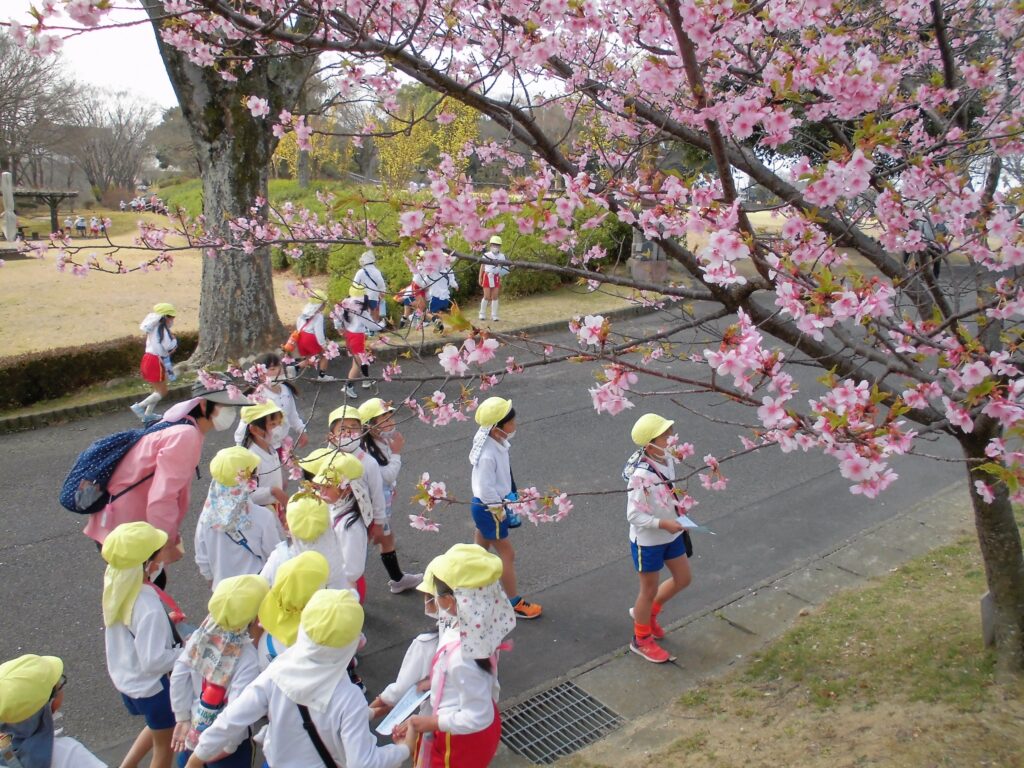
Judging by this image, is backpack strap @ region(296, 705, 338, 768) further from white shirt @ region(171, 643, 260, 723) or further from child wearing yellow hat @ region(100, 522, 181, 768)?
child wearing yellow hat @ region(100, 522, 181, 768)

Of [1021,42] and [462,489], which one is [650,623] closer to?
[462,489]

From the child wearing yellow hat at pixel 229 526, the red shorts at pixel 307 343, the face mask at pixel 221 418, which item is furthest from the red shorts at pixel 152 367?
the child wearing yellow hat at pixel 229 526

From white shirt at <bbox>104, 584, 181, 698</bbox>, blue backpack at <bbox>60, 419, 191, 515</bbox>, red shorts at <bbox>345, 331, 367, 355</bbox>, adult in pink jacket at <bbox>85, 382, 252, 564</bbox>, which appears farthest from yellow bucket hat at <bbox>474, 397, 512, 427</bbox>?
red shorts at <bbox>345, 331, 367, 355</bbox>

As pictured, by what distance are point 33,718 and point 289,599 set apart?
0.94m

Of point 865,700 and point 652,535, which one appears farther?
point 652,535

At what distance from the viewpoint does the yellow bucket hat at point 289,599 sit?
3.12 m

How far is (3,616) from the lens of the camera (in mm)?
5098

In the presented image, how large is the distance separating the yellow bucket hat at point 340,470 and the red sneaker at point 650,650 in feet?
6.45

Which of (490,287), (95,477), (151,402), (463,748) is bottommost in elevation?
(151,402)


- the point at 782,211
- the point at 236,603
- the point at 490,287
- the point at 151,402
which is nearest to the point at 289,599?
the point at 236,603

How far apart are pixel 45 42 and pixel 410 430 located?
577 cm

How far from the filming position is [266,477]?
484cm

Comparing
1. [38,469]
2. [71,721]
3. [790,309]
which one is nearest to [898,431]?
[790,309]

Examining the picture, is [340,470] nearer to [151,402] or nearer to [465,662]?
[465,662]
